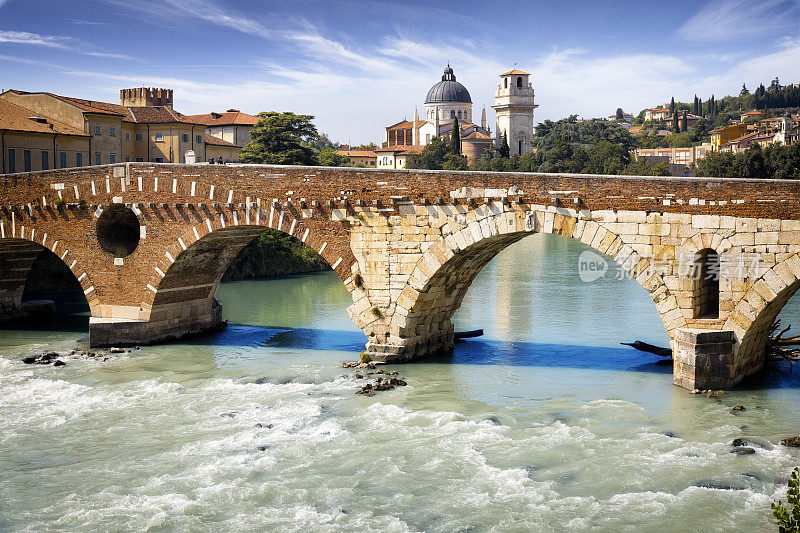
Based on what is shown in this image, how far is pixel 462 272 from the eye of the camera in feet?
57.8

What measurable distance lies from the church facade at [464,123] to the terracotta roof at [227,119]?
98.9 ft

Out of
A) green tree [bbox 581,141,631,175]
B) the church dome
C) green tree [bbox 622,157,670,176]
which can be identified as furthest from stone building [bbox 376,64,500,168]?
green tree [bbox 622,157,670,176]

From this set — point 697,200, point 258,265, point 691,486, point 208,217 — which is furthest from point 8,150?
point 691,486

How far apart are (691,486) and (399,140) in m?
104

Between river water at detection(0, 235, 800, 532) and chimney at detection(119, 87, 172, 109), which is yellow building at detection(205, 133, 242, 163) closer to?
chimney at detection(119, 87, 172, 109)

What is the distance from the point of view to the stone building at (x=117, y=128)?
3484cm

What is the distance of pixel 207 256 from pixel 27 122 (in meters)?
15.8

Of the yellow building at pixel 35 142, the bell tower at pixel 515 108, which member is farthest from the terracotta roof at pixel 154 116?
the bell tower at pixel 515 108

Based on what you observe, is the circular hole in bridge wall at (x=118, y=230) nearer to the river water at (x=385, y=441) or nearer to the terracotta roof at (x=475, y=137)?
the river water at (x=385, y=441)

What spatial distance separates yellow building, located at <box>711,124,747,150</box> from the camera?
262ft

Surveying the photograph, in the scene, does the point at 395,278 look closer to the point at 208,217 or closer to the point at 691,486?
the point at 208,217

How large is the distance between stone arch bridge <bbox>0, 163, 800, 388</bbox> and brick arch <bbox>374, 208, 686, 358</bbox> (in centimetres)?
3

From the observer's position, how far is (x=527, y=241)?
49438mm

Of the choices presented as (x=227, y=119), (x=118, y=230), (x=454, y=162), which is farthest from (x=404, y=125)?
(x=118, y=230)
